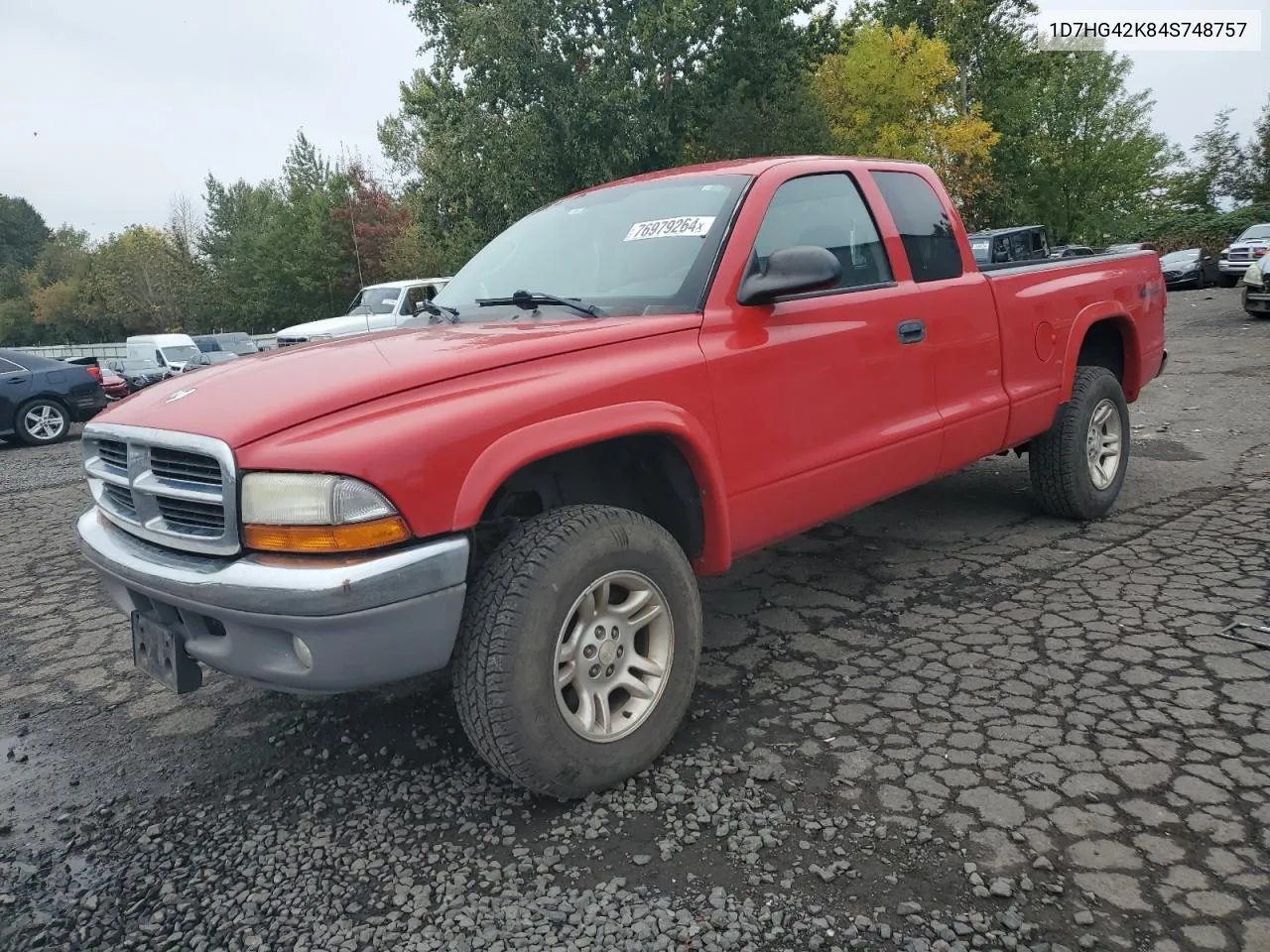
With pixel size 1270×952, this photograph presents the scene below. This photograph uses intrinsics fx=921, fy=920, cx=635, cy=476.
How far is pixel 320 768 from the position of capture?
2.90 meters

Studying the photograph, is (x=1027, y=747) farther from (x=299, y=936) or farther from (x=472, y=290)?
(x=472, y=290)

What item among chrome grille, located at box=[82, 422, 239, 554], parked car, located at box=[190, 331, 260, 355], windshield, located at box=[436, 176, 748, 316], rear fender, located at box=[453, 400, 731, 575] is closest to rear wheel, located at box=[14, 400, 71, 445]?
windshield, located at box=[436, 176, 748, 316]

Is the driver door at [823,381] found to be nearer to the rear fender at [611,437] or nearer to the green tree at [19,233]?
the rear fender at [611,437]

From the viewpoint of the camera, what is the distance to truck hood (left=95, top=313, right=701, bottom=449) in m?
2.35

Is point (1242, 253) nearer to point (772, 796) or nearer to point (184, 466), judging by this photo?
point (772, 796)

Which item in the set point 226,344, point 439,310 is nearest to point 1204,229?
point 226,344

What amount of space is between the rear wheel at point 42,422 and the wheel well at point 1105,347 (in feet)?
41.6

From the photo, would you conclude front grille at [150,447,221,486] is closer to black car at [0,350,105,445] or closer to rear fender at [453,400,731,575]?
rear fender at [453,400,731,575]

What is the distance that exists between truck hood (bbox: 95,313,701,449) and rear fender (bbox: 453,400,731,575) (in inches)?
9.1

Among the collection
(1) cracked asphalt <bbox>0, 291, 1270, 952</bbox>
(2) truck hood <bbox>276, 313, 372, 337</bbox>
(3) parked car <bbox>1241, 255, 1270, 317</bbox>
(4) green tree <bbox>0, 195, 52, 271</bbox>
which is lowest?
(1) cracked asphalt <bbox>0, 291, 1270, 952</bbox>

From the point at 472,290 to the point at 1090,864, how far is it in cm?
287

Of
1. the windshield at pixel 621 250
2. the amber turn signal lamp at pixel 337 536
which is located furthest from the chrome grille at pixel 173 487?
the windshield at pixel 621 250

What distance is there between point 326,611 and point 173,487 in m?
0.66

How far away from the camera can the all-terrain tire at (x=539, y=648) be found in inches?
92.5
